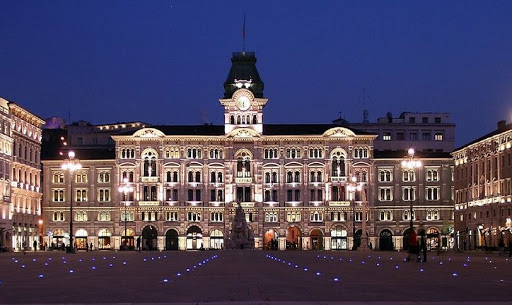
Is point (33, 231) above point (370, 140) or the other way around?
the other way around

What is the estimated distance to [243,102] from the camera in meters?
144

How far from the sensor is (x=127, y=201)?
464 ft

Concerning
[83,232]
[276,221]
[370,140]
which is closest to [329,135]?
[370,140]

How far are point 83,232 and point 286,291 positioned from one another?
123m

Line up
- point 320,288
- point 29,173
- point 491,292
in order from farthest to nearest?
point 29,173 → point 320,288 → point 491,292

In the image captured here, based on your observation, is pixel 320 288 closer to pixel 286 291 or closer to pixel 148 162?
pixel 286 291

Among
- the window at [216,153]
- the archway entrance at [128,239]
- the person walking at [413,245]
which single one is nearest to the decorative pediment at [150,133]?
the window at [216,153]

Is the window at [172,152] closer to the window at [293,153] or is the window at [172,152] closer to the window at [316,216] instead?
the window at [293,153]

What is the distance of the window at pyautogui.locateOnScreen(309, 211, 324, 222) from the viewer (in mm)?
141875

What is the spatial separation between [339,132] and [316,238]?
1641 cm

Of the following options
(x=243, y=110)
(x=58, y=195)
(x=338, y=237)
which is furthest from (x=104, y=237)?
(x=338, y=237)

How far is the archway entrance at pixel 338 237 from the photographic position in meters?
141

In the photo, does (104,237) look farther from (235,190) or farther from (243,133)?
(243,133)

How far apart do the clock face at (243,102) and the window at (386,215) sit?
86.2 feet
